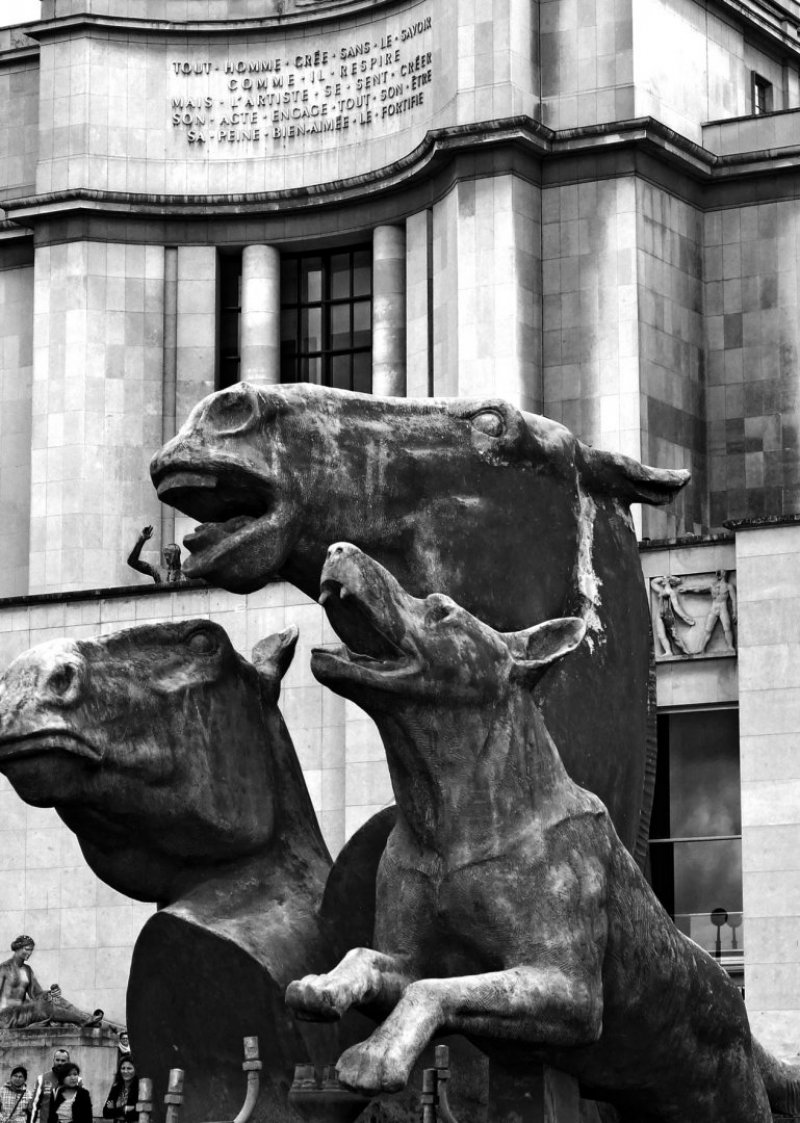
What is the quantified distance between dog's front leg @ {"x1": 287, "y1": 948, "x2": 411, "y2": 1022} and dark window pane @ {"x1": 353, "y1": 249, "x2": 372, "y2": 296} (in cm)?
4326

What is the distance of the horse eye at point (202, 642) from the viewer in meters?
17.9

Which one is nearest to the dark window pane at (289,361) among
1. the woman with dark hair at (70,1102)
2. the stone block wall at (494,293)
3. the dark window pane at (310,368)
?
the dark window pane at (310,368)

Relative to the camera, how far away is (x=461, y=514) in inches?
666

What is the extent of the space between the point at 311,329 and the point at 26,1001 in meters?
19.1

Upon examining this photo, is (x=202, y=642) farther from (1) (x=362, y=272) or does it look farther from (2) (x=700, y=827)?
(1) (x=362, y=272)

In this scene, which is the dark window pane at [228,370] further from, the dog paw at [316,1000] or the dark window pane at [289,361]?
the dog paw at [316,1000]

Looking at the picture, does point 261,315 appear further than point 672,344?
Yes

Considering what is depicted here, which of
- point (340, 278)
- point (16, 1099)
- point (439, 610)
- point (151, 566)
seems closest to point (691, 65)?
point (340, 278)

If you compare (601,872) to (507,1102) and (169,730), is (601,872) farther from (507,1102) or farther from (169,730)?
(169,730)

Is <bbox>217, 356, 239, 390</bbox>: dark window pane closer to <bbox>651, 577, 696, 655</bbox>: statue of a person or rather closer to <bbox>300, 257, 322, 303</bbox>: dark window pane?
<bbox>300, 257, 322, 303</bbox>: dark window pane

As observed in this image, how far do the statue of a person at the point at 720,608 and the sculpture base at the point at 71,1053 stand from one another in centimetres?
1149

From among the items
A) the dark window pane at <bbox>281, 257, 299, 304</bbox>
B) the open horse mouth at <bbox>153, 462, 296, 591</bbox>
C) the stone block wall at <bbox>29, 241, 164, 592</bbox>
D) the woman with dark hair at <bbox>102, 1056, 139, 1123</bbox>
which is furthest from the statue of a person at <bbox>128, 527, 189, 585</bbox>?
the open horse mouth at <bbox>153, 462, 296, 591</bbox>

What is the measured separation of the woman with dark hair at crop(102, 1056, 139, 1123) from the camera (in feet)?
101

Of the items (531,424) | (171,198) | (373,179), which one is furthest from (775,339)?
(531,424)
